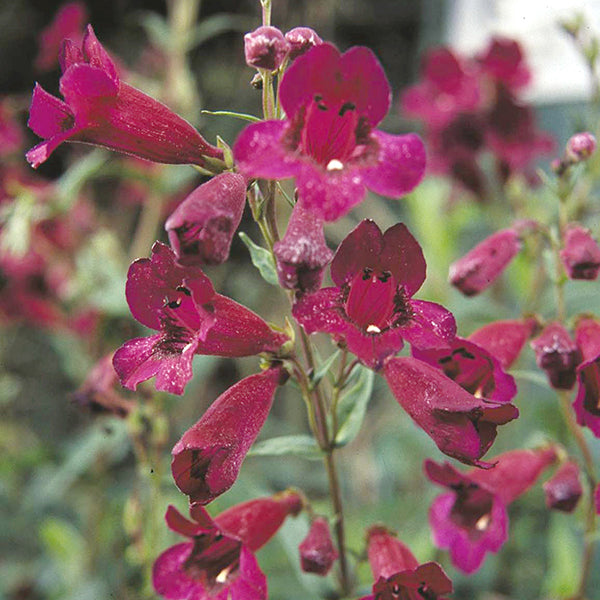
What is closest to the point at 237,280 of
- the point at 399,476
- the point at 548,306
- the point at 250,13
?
the point at 399,476

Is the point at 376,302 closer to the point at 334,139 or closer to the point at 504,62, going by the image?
the point at 334,139

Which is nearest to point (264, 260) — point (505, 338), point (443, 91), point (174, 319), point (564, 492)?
point (174, 319)

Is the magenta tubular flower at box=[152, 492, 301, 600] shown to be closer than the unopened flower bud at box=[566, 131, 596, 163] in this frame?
Yes

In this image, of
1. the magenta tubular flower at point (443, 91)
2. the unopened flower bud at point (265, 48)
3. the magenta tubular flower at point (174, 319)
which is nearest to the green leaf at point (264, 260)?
the magenta tubular flower at point (174, 319)

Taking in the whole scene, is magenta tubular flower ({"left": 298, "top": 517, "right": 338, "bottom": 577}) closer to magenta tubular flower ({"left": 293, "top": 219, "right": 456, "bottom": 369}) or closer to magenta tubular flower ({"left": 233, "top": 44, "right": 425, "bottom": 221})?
magenta tubular flower ({"left": 293, "top": 219, "right": 456, "bottom": 369})

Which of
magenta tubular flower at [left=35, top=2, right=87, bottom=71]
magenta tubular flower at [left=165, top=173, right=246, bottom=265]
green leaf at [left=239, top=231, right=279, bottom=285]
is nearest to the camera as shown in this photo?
magenta tubular flower at [left=165, top=173, right=246, bottom=265]

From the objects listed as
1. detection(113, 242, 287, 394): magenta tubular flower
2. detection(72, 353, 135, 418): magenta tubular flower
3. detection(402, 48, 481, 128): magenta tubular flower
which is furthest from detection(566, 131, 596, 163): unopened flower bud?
detection(402, 48, 481, 128): magenta tubular flower

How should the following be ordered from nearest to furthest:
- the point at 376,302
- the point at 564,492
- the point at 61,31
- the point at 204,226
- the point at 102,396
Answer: the point at 204,226 < the point at 376,302 < the point at 564,492 < the point at 102,396 < the point at 61,31
